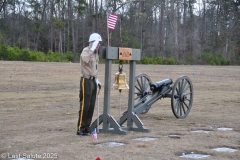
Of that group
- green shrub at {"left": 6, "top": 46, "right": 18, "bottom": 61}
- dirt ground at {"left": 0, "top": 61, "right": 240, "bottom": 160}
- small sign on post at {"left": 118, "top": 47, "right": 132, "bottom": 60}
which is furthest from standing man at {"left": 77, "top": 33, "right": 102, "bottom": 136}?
green shrub at {"left": 6, "top": 46, "right": 18, "bottom": 61}

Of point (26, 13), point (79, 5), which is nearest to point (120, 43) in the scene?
point (79, 5)

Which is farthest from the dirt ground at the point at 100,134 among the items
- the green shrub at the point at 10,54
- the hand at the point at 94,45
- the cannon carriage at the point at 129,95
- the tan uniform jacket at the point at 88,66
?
the green shrub at the point at 10,54

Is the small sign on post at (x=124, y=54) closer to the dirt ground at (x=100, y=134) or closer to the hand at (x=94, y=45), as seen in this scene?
the hand at (x=94, y=45)

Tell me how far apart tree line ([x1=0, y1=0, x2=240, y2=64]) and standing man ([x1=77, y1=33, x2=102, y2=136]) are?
1495 inches

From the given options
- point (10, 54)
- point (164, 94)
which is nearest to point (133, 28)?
point (10, 54)

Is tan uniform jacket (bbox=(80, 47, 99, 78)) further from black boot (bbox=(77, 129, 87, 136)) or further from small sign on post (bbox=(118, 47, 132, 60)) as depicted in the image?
black boot (bbox=(77, 129, 87, 136))

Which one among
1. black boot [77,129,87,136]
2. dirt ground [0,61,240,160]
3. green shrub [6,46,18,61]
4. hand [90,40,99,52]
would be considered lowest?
dirt ground [0,61,240,160]

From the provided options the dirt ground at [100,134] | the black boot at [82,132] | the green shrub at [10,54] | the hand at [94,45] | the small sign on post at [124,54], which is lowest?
the dirt ground at [100,134]

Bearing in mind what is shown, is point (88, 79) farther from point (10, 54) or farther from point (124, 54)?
point (10, 54)

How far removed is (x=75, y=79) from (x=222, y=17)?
48166 mm

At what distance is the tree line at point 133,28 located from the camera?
51.8m

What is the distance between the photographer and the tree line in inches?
2041

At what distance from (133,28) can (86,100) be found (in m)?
51.2

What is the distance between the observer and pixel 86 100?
27.1 ft
